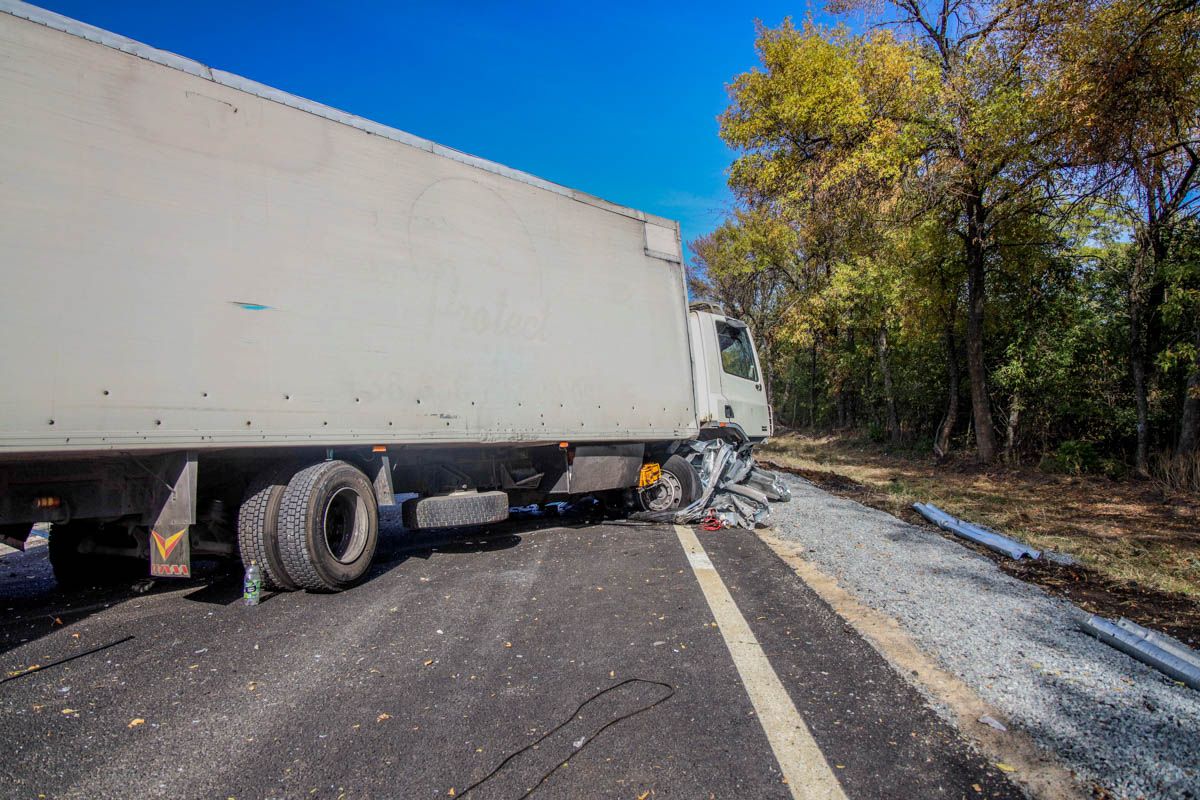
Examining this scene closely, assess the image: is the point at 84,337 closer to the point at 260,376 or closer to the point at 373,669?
the point at 260,376

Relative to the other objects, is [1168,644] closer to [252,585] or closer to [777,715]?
[777,715]

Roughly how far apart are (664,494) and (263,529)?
5006 millimetres

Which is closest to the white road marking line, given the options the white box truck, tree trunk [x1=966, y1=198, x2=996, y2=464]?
the white box truck

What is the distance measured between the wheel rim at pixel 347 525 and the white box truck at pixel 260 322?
0.06ft

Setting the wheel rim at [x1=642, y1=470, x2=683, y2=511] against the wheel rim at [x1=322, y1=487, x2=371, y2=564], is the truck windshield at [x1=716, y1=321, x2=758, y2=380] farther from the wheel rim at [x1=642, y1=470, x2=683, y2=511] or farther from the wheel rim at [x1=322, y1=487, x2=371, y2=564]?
the wheel rim at [x1=322, y1=487, x2=371, y2=564]

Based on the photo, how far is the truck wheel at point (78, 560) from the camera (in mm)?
4955

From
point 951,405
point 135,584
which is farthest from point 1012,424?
point 135,584

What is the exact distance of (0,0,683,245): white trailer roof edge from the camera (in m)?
3.76

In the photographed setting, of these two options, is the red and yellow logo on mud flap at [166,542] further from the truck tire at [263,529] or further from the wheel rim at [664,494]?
the wheel rim at [664,494]

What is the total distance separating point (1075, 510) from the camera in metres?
9.08

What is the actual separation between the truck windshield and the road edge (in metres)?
4.68

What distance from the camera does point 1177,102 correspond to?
26.0 ft

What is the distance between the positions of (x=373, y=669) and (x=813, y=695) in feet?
7.37

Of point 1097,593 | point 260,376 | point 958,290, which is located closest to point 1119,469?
point 958,290
